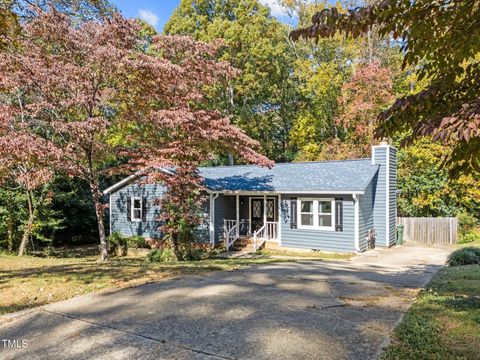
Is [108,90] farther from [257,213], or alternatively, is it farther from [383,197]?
[383,197]

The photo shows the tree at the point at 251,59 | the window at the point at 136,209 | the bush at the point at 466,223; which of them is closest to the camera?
the bush at the point at 466,223

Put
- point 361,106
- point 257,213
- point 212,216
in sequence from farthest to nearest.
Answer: point 361,106, point 257,213, point 212,216

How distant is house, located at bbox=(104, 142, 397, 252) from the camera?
55.1 feet

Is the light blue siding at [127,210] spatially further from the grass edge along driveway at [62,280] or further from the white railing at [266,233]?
Result: the grass edge along driveway at [62,280]

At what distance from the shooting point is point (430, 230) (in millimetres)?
19797

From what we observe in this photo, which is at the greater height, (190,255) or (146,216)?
(146,216)

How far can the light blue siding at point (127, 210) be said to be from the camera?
2046 cm

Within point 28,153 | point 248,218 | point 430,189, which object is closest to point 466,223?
point 430,189

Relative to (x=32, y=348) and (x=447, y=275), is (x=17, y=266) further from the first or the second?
(x=447, y=275)

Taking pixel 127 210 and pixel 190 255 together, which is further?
pixel 127 210

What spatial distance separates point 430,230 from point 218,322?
1764 cm

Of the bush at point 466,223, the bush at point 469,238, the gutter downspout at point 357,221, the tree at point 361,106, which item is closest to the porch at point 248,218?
the gutter downspout at point 357,221

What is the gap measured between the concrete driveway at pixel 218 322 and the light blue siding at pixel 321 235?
8428 millimetres

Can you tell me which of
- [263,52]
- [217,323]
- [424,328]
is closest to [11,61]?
[217,323]
